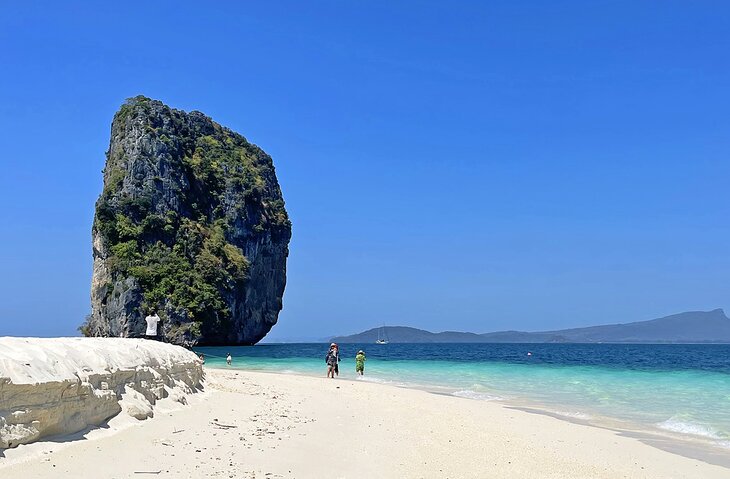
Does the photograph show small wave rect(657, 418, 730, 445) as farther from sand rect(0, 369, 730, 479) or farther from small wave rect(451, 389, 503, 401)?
small wave rect(451, 389, 503, 401)

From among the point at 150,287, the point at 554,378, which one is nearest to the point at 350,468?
the point at 554,378

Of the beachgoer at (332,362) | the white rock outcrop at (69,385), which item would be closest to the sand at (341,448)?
the white rock outcrop at (69,385)

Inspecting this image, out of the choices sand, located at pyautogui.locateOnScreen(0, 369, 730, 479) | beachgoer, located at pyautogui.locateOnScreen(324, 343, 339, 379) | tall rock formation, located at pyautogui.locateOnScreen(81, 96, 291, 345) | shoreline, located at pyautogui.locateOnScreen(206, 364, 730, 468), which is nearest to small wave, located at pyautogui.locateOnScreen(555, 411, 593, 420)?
shoreline, located at pyautogui.locateOnScreen(206, 364, 730, 468)

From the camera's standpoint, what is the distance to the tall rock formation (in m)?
60.5

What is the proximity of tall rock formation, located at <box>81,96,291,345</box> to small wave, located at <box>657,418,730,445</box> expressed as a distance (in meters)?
52.2

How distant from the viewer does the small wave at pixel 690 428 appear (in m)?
12.5

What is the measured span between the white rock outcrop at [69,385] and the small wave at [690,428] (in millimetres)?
10923

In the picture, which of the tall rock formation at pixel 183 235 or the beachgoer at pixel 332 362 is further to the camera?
the tall rock formation at pixel 183 235

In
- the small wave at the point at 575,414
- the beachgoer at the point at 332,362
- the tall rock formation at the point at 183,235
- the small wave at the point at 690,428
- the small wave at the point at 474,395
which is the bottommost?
the small wave at the point at 690,428

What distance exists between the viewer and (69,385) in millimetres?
6801

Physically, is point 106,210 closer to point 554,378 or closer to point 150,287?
point 150,287

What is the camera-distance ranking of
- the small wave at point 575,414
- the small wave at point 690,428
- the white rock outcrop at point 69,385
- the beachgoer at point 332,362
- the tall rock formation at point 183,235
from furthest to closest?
the tall rock formation at point 183,235 < the beachgoer at point 332,362 < the small wave at point 575,414 < the small wave at point 690,428 < the white rock outcrop at point 69,385

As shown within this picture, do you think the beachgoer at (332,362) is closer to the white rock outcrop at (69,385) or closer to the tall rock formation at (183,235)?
the white rock outcrop at (69,385)

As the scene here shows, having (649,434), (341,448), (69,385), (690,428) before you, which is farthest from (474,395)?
(69,385)
